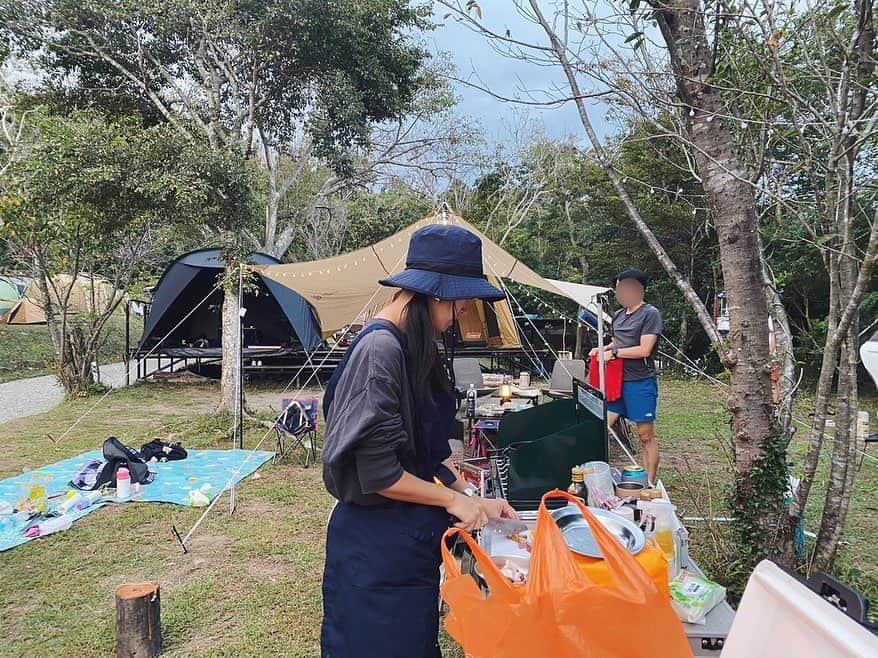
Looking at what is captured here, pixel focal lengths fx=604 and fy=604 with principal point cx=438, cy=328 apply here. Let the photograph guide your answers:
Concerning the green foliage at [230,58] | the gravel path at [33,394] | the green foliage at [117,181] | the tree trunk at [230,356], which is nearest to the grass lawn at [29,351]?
the gravel path at [33,394]

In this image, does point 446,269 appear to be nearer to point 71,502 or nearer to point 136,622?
point 136,622

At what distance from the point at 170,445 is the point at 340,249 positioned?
51.7 feet

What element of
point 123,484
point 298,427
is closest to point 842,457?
point 298,427

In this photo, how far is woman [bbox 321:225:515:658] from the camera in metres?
1.42

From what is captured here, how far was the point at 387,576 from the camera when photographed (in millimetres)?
1492

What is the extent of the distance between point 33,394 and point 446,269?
11.6 meters

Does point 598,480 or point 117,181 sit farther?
point 117,181

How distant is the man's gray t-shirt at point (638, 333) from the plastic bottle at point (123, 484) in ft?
13.4

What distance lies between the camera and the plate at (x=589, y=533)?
161cm

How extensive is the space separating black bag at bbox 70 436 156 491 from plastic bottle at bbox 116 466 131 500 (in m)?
0.10

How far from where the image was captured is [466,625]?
1406 mm

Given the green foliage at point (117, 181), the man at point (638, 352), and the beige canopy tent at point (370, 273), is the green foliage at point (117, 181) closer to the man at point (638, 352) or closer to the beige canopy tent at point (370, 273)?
the beige canopy tent at point (370, 273)

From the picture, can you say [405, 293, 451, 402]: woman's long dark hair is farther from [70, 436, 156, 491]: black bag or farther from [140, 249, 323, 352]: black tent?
[140, 249, 323, 352]: black tent

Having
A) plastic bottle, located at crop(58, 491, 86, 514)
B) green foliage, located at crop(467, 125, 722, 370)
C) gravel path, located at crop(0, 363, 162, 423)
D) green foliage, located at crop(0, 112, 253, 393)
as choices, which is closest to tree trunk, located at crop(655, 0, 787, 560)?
plastic bottle, located at crop(58, 491, 86, 514)
